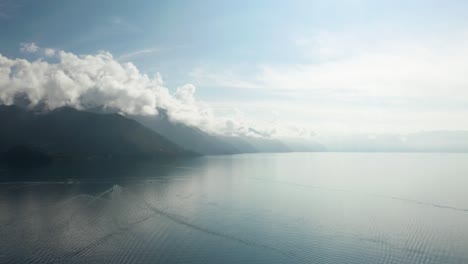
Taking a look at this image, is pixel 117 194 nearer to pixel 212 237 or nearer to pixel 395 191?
pixel 212 237

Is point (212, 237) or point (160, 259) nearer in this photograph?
point (160, 259)

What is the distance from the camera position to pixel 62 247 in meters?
47.6

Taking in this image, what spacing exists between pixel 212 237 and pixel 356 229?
101 feet

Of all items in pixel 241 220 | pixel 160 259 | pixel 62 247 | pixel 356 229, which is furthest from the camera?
pixel 241 220

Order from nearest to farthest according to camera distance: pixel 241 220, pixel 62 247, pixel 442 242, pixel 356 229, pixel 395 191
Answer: pixel 62 247 < pixel 442 242 < pixel 356 229 < pixel 241 220 < pixel 395 191

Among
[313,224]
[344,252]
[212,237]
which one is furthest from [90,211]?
[344,252]

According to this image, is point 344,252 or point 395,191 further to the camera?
point 395,191

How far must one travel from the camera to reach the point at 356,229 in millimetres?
61688

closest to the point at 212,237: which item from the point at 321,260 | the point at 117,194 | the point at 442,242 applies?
the point at 321,260

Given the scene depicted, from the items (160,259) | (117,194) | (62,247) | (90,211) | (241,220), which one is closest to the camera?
(160,259)

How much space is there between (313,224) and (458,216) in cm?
3998

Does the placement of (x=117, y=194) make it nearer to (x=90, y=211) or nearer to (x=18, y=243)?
(x=90, y=211)

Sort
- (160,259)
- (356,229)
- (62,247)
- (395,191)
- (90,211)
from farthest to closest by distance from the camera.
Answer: (395,191)
(90,211)
(356,229)
(62,247)
(160,259)

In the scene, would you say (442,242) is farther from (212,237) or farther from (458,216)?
(212,237)
